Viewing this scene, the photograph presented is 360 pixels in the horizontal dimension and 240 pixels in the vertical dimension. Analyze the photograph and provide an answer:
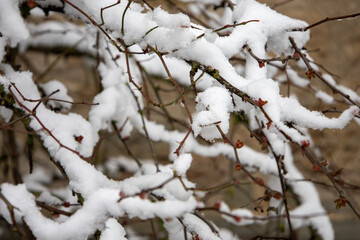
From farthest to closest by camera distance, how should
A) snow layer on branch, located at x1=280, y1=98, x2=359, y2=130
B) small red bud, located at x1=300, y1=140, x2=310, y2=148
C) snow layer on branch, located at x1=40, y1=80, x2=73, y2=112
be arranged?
snow layer on branch, located at x1=40, y1=80, x2=73, y2=112
snow layer on branch, located at x1=280, y1=98, x2=359, y2=130
small red bud, located at x1=300, y1=140, x2=310, y2=148

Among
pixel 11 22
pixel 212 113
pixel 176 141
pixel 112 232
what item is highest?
pixel 11 22

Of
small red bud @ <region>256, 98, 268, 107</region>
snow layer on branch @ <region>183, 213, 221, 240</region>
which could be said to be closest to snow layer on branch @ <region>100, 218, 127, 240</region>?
snow layer on branch @ <region>183, 213, 221, 240</region>

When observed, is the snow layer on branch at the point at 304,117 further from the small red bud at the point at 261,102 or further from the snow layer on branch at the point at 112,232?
the snow layer on branch at the point at 112,232

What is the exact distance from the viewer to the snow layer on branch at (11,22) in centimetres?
110

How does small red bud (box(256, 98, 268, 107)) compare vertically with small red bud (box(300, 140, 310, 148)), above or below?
above

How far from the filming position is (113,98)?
1.49m

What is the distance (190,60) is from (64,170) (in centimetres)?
49

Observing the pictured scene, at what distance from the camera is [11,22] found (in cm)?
111

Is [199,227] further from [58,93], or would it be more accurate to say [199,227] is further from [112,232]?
[58,93]

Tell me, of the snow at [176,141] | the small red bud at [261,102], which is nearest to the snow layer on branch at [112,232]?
the snow at [176,141]

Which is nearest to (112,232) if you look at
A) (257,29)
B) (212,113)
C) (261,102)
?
(212,113)

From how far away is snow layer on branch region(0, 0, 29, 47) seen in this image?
43.4 inches

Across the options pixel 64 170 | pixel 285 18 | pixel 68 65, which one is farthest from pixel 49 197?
pixel 68 65

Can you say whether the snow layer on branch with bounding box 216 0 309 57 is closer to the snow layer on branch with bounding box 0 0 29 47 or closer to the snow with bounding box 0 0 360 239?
the snow with bounding box 0 0 360 239
